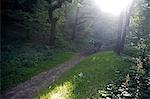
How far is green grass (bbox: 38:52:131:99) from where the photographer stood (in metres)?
21.1

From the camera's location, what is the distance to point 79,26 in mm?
54969

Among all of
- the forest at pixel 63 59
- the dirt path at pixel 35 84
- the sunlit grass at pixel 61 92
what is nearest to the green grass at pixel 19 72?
the forest at pixel 63 59

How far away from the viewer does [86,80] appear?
24.2m

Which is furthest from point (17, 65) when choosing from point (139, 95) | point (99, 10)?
point (99, 10)

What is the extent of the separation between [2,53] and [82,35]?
24.5 m

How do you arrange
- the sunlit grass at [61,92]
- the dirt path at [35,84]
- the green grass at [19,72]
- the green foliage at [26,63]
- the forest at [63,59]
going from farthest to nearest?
1. the green foliage at [26,63]
2. the green grass at [19,72]
3. the dirt path at [35,84]
4. the forest at [63,59]
5. the sunlit grass at [61,92]

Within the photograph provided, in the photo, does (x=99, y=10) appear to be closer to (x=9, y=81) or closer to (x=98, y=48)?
(x=98, y=48)

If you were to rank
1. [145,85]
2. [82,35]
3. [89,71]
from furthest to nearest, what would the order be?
[82,35], [89,71], [145,85]

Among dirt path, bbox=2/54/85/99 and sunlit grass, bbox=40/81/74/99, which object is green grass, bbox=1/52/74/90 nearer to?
dirt path, bbox=2/54/85/99

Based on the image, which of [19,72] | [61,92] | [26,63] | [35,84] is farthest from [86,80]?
[26,63]

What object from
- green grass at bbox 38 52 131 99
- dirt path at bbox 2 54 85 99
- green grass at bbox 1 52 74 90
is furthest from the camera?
green grass at bbox 1 52 74 90

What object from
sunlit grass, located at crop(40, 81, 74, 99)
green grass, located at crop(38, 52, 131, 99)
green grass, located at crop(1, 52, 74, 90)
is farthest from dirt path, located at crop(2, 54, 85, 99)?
sunlit grass, located at crop(40, 81, 74, 99)

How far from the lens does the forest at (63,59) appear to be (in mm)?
21861

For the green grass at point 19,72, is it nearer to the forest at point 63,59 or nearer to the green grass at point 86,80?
the forest at point 63,59
